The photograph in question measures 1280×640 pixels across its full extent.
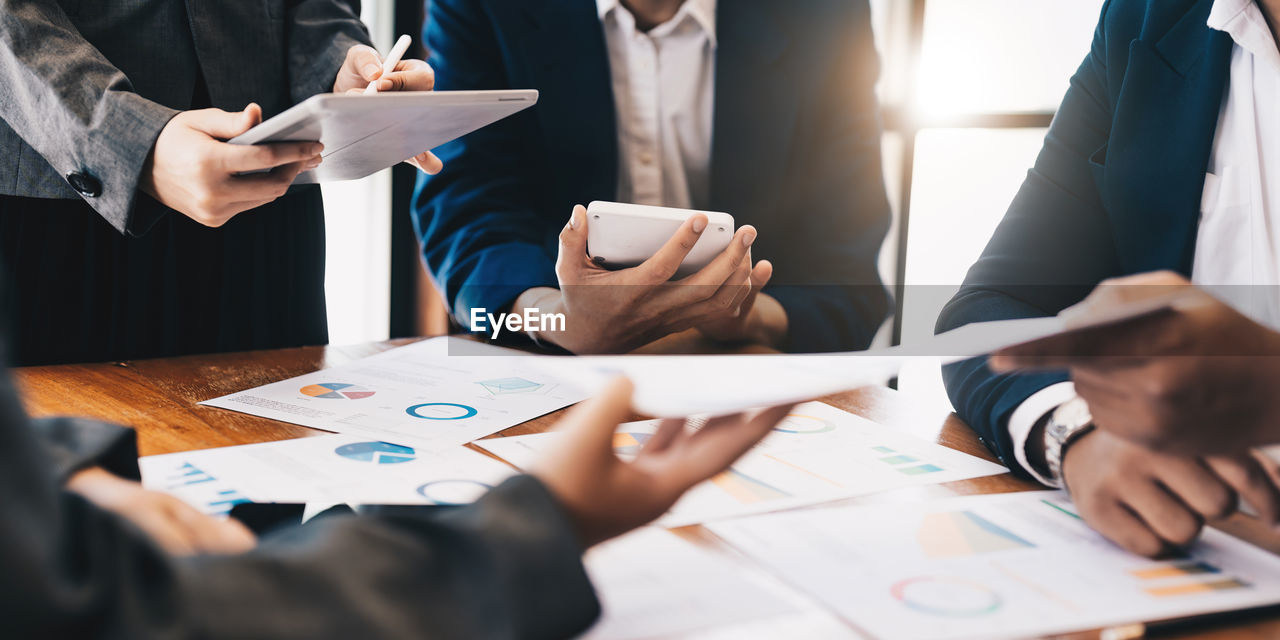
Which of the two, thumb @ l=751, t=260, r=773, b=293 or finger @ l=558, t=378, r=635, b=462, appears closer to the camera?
finger @ l=558, t=378, r=635, b=462

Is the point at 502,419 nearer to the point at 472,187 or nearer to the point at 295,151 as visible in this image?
the point at 295,151

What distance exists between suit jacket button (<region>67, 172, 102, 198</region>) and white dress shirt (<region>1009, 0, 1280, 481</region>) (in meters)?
1.12

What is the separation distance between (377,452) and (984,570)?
1.36ft

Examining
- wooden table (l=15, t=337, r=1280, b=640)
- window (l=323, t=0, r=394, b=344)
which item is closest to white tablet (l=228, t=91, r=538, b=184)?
Result: wooden table (l=15, t=337, r=1280, b=640)

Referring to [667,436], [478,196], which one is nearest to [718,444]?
[667,436]

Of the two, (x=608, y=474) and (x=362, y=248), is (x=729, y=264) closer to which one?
(x=608, y=474)

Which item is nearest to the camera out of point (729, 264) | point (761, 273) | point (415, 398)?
point (415, 398)

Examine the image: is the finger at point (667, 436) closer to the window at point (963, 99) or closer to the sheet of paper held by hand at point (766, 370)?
the sheet of paper held by hand at point (766, 370)

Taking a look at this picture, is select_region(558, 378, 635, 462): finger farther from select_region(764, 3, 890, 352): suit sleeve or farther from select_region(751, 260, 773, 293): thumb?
select_region(764, 3, 890, 352): suit sleeve

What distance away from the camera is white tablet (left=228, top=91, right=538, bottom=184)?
0.63 metres

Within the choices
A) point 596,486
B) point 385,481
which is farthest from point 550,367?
point 385,481

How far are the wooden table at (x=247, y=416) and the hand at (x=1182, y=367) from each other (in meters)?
0.10

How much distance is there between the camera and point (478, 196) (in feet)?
4.11

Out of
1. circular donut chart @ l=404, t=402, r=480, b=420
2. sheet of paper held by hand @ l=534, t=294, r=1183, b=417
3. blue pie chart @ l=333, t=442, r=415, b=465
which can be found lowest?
blue pie chart @ l=333, t=442, r=415, b=465
